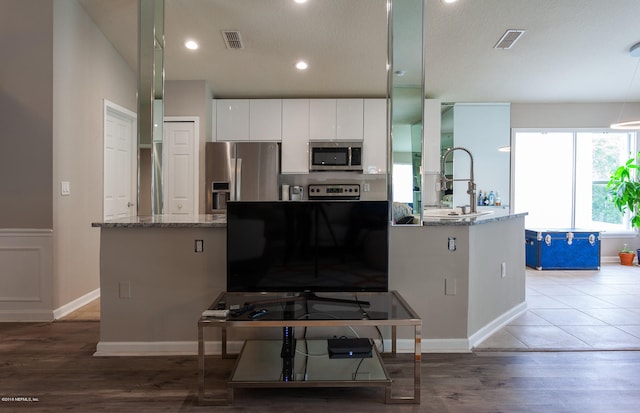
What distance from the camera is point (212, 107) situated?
5598mm

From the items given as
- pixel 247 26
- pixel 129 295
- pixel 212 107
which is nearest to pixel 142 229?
pixel 129 295

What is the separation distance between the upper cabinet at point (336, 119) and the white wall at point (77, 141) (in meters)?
2.56

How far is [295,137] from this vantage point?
5609 mm

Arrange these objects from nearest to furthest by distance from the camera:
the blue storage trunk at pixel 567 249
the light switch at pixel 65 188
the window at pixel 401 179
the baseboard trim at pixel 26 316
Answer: the window at pixel 401 179 → the baseboard trim at pixel 26 316 → the light switch at pixel 65 188 → the blue storage trunk at pixel 567 249

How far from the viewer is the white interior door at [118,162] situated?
4277 millimetres

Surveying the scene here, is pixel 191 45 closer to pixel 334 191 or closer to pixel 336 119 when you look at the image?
pixel 336 119

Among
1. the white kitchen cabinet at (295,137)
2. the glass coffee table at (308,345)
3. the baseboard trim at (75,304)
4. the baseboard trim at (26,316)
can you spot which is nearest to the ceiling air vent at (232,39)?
the white kitchen cabinet at (295,137)

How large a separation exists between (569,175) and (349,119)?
3635 millimetres

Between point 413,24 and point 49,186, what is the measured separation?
3126mm

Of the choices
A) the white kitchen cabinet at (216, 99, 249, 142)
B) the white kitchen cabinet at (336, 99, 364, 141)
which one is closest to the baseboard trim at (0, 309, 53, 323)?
the white kitchen cabinet at (216, 99, 249, 142)

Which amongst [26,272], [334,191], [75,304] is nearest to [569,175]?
[334,191]

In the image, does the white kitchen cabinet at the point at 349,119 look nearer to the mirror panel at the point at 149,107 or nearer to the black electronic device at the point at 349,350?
the mirror panel at the point at 149,107

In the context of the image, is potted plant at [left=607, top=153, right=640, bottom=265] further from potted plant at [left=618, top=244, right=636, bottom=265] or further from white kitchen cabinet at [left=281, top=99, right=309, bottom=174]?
white kitchen cabinet at [left=281, top=99, right=309, bottom=174]

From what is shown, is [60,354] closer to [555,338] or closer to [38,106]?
[38,106]
